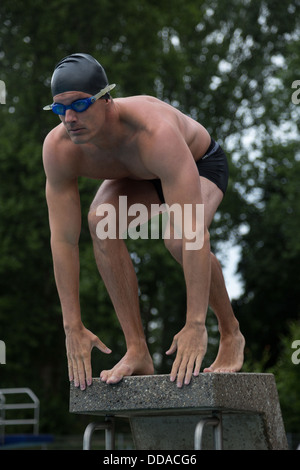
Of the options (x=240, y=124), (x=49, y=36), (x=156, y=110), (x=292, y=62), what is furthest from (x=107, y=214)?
(x=240, y=124)

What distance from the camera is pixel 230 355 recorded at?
5012 millimetres

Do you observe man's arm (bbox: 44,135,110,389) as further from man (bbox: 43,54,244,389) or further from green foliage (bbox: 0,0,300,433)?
green foliage (bbox: 0,0,300,433)

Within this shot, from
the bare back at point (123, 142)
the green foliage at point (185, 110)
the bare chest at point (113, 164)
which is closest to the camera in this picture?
the bare back at point (123, 142)

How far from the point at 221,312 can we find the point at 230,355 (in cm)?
29

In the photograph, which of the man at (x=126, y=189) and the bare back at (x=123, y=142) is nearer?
the man at (x=126, y=189)

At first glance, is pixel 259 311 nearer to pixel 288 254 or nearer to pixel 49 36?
pixel 288 254

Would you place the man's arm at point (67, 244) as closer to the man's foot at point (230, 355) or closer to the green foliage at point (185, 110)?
the man's foot at point (230, 355)

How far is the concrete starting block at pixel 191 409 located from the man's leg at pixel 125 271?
13.0 inches

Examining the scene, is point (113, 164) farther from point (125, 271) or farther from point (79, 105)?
point (125, 271)

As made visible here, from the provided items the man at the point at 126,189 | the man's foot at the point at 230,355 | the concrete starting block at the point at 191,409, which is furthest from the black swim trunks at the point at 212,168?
the concrete starting block at the point at 191,409

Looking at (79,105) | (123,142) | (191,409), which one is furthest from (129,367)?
(79,105)

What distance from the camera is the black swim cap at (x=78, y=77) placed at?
4.18 metres

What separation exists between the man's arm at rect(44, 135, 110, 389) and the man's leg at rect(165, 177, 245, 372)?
1.97 feet

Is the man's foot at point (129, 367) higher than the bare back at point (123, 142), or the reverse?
the bare back at point (123, 142)
